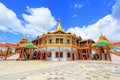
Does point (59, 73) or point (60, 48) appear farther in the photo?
point (60, 48)

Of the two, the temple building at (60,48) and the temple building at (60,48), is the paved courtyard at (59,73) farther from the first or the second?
the temple building at (60,48)

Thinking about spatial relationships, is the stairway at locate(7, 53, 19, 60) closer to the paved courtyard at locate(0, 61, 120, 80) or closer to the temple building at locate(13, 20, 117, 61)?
the temple building at locate(13, 20, 117, 61)

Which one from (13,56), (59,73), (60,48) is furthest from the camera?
(13,56)

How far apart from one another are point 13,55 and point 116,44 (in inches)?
911

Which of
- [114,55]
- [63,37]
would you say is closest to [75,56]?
[63,37]

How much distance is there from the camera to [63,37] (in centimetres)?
2761

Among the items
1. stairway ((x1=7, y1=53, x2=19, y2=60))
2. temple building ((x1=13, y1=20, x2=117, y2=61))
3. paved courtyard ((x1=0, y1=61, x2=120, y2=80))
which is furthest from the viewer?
stairway ((x1=7, y1=53, x2=19, y2=60))

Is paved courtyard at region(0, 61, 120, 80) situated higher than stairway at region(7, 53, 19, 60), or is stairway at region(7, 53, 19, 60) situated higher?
stairway at region(7, 53, 19, 60)

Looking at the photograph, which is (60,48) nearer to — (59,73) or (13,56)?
(13,56)

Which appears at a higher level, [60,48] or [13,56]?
[60,48]

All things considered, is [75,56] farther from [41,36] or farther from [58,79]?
[58,79]

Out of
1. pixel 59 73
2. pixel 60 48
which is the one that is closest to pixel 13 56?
pixel 60 48

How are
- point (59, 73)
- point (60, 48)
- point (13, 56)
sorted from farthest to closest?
point (13, 56) < point (60, 48) < point (59, 73)

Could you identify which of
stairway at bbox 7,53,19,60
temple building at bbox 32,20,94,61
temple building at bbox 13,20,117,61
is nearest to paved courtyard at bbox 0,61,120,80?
temple building at bbox 13,20,117,61
